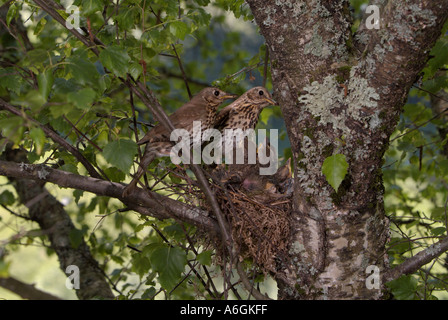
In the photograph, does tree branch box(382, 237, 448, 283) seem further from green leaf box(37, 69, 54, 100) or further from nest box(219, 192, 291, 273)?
green leaf box(37, 69, 54, 100)

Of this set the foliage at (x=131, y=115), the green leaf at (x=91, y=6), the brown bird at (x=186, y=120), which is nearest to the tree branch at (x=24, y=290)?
the foliage at (x=131, y=115)

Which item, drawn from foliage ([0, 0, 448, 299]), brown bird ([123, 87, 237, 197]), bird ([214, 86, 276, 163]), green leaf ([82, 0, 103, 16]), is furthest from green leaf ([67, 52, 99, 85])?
bird ([214, 86, 276, 163])

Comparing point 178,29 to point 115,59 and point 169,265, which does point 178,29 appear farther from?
point 169,265

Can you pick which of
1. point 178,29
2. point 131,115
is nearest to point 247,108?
point 131,115

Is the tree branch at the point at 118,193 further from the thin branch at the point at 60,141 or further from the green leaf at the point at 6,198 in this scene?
the green leaf at the point at 6,198

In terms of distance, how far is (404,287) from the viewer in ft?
7.75

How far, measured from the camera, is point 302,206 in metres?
2.48

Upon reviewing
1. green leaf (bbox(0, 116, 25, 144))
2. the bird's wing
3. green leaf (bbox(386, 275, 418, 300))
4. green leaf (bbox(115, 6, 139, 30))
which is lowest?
green leaf (bbox(386, 275, 418, 300))

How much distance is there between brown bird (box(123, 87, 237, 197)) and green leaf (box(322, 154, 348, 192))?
117cm

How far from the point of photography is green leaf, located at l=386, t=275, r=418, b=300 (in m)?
2.35

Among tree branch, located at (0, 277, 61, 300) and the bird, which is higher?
the bird

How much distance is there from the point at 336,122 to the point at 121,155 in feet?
3.01

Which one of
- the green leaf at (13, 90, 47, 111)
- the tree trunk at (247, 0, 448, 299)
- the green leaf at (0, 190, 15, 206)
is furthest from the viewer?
the green leaf at (0, 190, 15, 206)
